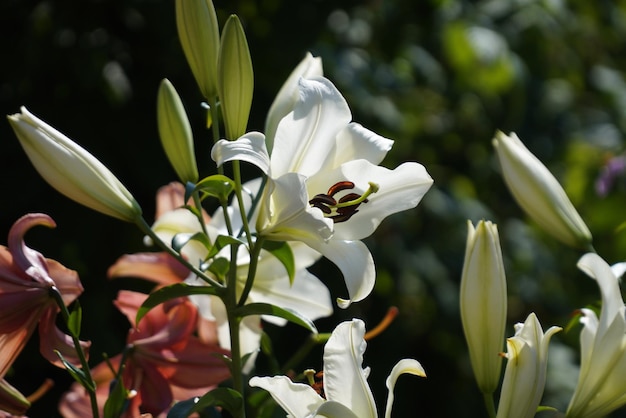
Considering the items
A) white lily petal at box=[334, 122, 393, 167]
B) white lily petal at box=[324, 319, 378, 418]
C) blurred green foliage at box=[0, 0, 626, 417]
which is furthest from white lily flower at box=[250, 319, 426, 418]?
blurred green foliage at box=[0, 0, 626, 417]

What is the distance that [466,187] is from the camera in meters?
1.97

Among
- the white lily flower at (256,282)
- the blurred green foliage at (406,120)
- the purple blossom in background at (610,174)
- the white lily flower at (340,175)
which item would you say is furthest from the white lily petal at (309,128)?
the purple blossom in background at (610,174)

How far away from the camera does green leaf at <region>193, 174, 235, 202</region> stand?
1.65ft

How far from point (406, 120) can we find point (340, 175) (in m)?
1.36

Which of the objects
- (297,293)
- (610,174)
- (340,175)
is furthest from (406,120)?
(340,175)

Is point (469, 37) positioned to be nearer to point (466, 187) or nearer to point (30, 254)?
point (466, 187)

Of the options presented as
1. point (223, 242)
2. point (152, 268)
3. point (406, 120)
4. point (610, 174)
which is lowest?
point (406, 120)

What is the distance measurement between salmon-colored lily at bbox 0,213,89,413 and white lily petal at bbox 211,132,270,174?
0.36 ft

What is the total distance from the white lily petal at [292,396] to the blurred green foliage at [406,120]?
559mm

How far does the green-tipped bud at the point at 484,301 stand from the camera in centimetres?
51

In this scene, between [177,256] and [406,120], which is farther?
[406,120]

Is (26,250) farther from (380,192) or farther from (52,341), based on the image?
(380,192)

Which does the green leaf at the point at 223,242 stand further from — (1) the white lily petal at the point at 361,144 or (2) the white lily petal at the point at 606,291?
(2) the white lily petal at the point at 606,291

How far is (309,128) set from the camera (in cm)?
52
